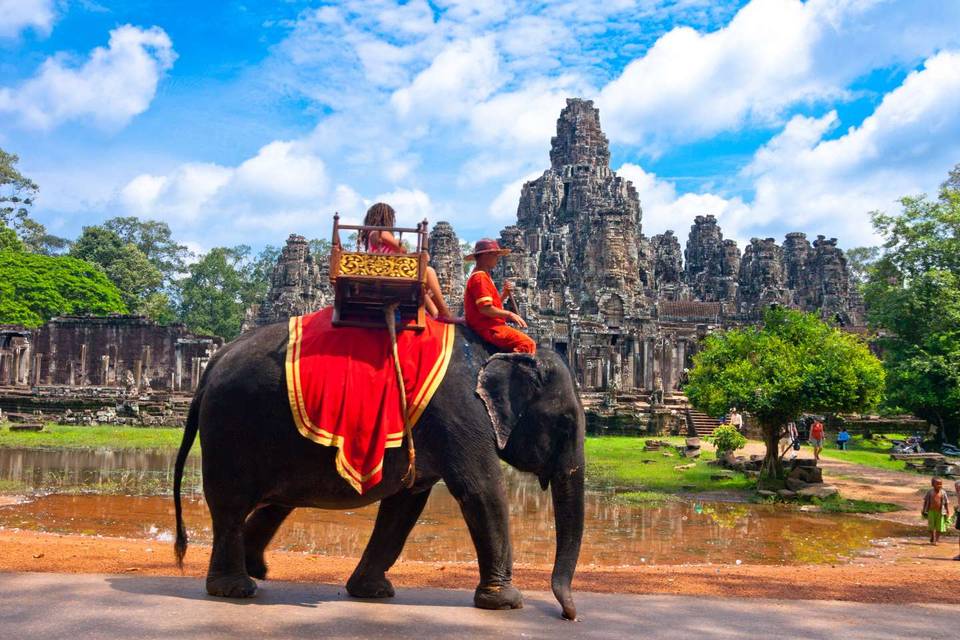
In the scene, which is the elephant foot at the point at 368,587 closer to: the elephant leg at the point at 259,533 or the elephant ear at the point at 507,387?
the elephant leg at the point at 259,533

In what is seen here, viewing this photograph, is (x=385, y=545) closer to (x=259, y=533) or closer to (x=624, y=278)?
(x=259, y=533)

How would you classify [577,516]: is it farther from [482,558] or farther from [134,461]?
[134,461]

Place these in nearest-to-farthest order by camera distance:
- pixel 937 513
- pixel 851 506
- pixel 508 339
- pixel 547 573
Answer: pixel 508 339, pixel 547 573, pixel 937 513, pixel 851 506

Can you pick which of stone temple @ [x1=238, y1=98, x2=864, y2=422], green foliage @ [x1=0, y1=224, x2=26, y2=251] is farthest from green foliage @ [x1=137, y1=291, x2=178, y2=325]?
stone temple @ [x1=238, y1=98, x2=864, y2=422]

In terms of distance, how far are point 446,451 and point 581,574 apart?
3544mm

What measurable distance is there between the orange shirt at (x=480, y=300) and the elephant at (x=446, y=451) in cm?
21

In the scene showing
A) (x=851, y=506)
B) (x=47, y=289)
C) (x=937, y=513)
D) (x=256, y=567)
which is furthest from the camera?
(x=47, y=289)

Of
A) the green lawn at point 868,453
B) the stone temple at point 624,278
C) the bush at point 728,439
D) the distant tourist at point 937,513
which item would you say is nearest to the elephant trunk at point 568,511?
the distant tourist at point 937,513

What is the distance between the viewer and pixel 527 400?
6012 mm

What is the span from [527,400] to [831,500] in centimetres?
1456

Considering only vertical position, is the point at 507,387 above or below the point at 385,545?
above

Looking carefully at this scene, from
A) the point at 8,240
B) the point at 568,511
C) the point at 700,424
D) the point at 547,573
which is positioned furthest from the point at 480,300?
the point at 8,240

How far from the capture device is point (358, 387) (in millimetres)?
5750

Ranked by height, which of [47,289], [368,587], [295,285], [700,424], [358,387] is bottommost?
[368,587]
